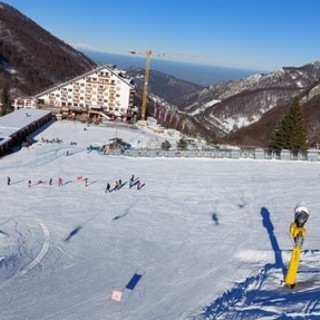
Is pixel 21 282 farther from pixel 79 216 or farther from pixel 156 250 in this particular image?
pixel 79 216

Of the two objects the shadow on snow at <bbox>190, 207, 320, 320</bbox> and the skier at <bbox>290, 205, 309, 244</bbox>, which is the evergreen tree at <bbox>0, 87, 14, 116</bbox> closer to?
the shadow on snow at <bbox>190, 207, 320, 320</bbox>

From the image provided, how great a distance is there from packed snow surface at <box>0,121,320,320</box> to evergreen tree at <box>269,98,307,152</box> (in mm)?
15871

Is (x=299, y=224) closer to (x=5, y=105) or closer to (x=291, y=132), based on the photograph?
(x=291, y=132)

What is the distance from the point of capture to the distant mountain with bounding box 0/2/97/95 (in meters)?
149

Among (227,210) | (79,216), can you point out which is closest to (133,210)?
(79,216)

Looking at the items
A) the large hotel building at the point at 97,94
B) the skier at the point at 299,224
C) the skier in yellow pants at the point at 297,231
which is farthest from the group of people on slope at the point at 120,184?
the large hotel building at the point at 97,94

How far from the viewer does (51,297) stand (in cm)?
1457

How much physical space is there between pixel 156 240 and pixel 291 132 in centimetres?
3791

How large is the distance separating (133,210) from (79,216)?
3195mm

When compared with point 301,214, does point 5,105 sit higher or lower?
higher

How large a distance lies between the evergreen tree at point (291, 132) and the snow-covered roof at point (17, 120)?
3085 cm

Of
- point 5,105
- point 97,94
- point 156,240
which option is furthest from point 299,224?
point 97,94

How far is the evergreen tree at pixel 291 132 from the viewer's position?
55031mm

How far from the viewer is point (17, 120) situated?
58750 mm
